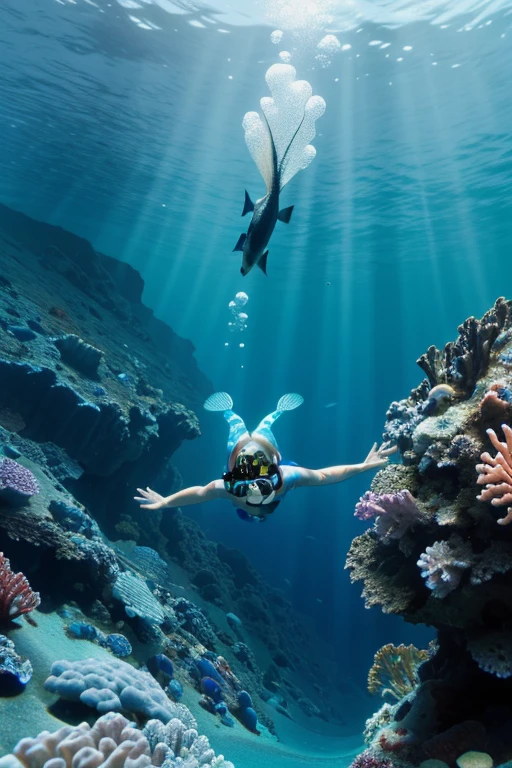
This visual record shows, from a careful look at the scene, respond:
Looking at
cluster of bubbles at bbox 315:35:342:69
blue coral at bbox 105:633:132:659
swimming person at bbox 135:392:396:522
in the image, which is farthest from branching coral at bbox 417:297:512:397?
cluster of bubbles at bbox 315:35:342:69

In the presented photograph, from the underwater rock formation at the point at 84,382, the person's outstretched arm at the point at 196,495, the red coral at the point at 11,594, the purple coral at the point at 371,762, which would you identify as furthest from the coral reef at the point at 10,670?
the underwater rock formation at the point at 84,382

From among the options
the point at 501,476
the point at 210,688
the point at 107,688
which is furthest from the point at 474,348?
the point at 210,688

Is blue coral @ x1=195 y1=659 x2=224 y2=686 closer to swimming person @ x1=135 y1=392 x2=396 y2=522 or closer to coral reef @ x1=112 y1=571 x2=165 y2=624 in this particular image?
coral reef @ x1=112 y1=571 x2=165 y2=624

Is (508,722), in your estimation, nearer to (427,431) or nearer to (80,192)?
(427,431)

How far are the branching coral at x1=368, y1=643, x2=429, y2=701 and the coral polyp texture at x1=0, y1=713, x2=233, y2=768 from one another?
3.22 meters

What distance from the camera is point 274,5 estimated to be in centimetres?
1244

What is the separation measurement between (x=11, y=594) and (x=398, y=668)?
5158mm

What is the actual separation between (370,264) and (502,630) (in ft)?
131

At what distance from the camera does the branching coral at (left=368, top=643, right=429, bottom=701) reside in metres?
5.95

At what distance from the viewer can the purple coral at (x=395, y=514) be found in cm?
373

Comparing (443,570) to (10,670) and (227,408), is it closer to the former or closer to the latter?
(227,408)

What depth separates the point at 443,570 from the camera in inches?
126

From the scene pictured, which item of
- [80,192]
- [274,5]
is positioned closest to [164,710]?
[274,5]

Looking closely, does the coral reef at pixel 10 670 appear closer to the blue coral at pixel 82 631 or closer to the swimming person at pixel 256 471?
the blue coral at pixel 82 631
